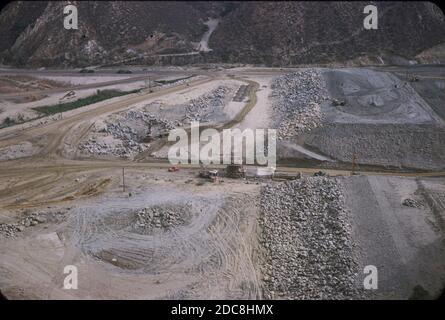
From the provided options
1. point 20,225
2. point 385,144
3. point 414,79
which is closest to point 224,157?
point 385,144

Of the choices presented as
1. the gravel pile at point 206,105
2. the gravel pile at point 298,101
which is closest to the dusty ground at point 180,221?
the gravel pile at point 298,101

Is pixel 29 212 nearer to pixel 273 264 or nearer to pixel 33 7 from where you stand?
pixel 273 264

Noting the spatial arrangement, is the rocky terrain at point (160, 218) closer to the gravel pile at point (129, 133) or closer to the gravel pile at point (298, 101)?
the gravel pile at point (129, 133)

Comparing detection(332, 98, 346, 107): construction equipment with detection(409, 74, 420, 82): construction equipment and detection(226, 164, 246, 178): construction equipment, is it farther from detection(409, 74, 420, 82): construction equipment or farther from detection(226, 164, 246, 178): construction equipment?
detection(226, 164, 246, 178): construction equipment

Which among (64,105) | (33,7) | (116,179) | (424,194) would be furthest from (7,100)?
(424,194)

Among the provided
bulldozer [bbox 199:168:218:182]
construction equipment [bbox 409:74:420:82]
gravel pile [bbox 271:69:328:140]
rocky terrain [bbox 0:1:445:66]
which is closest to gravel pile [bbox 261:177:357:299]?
bulldozer [bbox 199:168:218:182]

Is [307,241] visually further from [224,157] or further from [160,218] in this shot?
[224,157]
